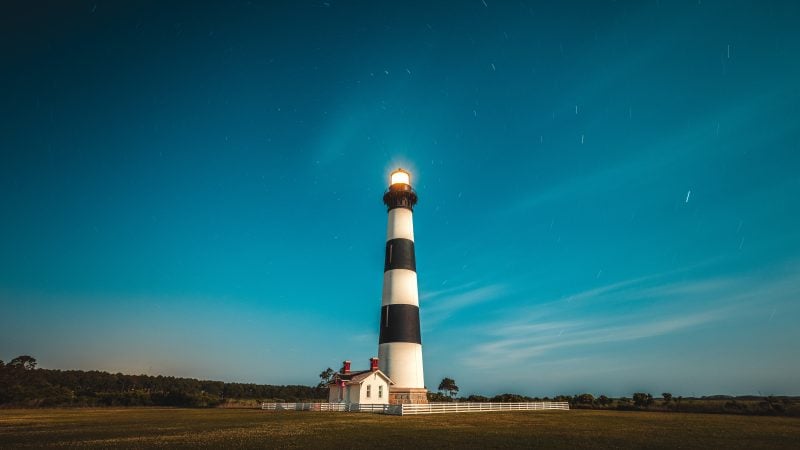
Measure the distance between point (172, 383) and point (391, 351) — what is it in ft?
298

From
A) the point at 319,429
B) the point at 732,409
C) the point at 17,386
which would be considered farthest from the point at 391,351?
the point at 17,386

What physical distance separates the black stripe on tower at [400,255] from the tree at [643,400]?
26925 millimetres

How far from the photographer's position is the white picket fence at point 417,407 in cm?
A: 3002

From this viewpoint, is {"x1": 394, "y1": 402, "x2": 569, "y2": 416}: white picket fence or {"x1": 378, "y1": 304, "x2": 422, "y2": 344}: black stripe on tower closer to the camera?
{"x1": 394, "y1": 402, "x2": 569, "y2": 416}: white picket fence

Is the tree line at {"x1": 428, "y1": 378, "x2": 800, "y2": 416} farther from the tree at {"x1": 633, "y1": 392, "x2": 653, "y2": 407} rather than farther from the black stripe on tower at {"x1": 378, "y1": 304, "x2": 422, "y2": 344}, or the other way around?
the black stripe on tower at {"x1": 378, "y1": 304, "x2": 422, "y2": 344}

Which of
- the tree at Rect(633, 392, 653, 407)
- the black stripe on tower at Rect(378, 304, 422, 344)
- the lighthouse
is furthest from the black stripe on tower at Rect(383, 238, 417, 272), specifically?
the tree at Rect(633, 392, 653, 407)

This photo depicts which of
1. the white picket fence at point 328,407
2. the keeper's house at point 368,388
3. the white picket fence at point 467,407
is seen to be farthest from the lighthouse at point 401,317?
the white picket fence at point 467,407

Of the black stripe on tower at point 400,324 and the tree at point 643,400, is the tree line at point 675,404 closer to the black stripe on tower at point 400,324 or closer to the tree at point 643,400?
the tree at point 643,400

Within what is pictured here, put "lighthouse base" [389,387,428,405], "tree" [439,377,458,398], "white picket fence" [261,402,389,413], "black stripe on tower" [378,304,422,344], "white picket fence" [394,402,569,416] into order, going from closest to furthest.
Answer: "white picket fence" [394,402,569,416] → "white picket fence" [261,402,389,413] → "lighthouse base" [389,387,428,405] → "black stripe on tower" [378,304,422,344] → "tree" [439,377,458,398]

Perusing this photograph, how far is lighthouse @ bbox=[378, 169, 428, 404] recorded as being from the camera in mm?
36719

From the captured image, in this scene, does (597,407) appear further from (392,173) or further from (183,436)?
(183,436)

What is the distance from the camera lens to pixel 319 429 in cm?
1917

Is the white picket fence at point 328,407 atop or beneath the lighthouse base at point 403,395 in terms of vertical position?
beneath

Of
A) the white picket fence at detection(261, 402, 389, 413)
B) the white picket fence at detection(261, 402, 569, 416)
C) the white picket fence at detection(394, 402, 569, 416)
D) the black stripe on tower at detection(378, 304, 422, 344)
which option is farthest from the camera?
the black stripe on tower at detection(378, 304, 422, 344)
